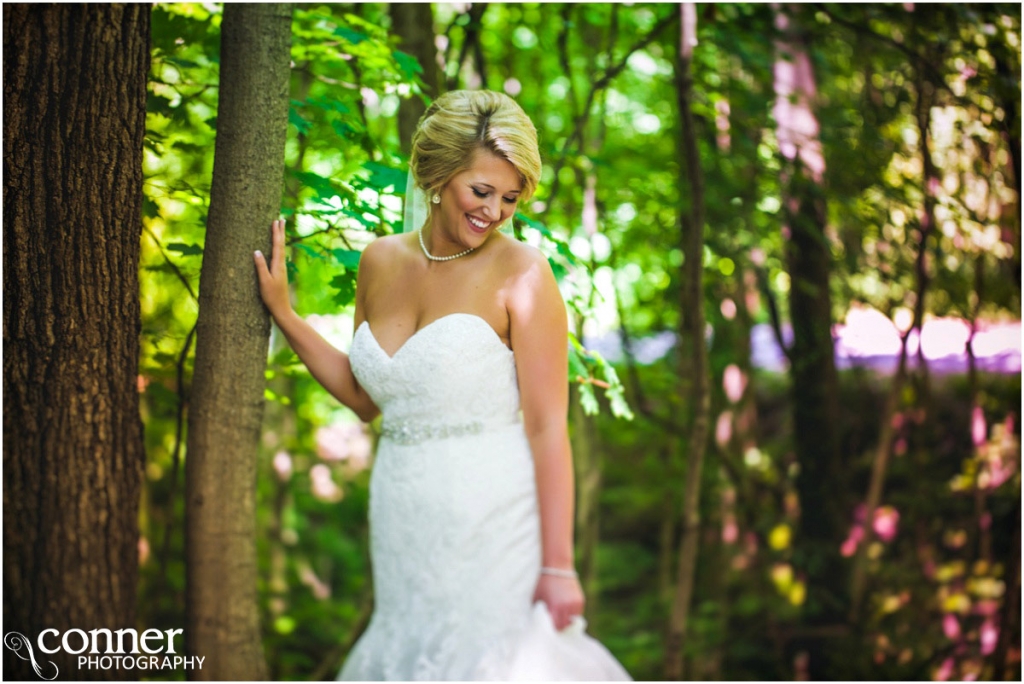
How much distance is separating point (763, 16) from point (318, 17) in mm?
2118

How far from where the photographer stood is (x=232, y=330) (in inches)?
88.0

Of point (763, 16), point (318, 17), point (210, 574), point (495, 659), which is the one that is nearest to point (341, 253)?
point (318, 17)

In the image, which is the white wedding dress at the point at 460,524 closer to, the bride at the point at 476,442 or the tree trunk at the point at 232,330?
the bride at the point at 476,442

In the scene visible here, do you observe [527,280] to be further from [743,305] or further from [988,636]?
[988,636]

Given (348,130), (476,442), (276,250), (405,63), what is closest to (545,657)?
(476,442)

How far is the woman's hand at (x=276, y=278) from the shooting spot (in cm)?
226

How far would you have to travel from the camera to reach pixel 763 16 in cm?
362

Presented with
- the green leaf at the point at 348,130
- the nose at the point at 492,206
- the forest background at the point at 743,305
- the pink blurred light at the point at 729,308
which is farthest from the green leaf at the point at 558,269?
the pink blurred light at the point at 729,308

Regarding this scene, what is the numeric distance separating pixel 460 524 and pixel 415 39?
2232mm

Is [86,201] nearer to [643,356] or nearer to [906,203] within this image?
[906,203]

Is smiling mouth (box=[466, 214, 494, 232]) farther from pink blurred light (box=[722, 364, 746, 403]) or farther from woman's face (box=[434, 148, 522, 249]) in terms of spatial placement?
pink blurred light (box=[722, 364, 746, 403])

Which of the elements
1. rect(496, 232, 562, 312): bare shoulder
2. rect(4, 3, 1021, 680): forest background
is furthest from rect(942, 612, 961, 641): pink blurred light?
rect(496, 232, 562, 312): bare shoulder

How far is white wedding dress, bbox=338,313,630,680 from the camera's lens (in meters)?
2.02

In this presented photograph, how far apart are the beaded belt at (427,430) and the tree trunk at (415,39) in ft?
5.19
